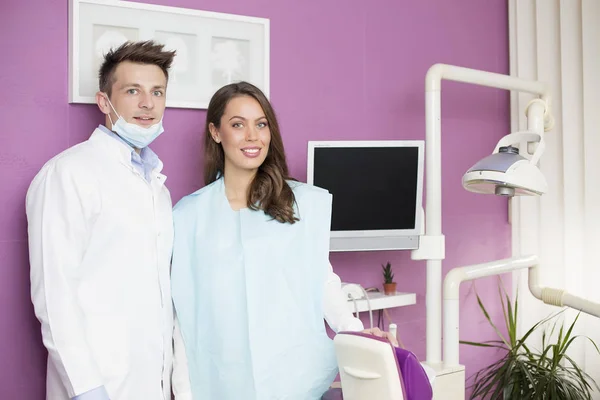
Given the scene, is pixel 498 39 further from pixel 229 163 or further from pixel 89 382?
pixel 89 382

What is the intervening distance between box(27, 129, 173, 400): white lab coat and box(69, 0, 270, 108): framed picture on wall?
1.37 feet

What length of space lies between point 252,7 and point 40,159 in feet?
3.33

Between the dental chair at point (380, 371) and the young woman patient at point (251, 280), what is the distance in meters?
0.22

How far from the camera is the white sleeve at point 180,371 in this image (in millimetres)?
2186

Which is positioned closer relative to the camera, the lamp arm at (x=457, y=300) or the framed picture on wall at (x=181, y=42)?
the framed picture on wall at (x=181, y=42)


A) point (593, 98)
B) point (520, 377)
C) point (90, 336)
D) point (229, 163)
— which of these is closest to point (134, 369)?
point (90, 336)

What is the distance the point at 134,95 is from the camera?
7.06 feet

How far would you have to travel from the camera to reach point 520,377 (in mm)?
3191

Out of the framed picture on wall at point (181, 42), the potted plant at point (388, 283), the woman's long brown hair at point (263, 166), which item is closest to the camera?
the woman's long brown hair at point (263, 166)

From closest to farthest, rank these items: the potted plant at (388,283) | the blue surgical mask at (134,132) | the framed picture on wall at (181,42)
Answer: the blue surgical mask at (134,132) < the framed picture on wall at (181,42) < the potted plant at (388,283)

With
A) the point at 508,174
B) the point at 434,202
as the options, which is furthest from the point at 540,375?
the point at 508,174

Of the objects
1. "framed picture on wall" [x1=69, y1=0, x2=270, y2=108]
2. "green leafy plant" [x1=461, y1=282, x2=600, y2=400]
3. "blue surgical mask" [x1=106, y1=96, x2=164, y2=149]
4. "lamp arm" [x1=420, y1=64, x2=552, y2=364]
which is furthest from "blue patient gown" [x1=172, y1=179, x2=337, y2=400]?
"green leafy plant" [x1=461, y1=282, x2=600, y2=400]

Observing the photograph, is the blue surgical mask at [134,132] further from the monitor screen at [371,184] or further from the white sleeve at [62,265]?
the monitor screen at [371,184]

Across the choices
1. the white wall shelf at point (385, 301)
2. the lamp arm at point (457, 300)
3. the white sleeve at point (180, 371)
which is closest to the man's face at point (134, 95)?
the white sleeve at point (180, 371)
